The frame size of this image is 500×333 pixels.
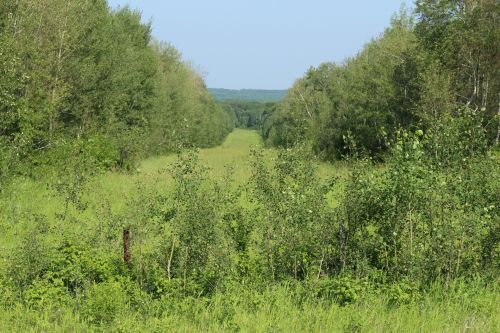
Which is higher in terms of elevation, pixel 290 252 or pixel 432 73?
pixel 432 73

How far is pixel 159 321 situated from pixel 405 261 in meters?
3.85

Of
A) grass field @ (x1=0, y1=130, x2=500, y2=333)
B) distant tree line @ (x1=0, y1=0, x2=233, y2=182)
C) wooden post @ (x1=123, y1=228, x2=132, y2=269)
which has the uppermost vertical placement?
distant tree line @ (x1=0, y1=0, x2=233, y2=182)

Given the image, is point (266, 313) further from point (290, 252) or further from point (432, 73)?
point (432, 73)

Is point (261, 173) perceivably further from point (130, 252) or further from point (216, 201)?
point (130, 252)

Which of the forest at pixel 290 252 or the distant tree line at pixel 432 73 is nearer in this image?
the forest at pixel 290 252

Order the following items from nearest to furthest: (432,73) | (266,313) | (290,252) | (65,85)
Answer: (266,313), (290,252), (65,85), (432,73)

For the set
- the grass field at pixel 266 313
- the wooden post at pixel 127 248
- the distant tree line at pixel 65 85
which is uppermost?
the distant tree line at pixel 65 85

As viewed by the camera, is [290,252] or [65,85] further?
[65,85]

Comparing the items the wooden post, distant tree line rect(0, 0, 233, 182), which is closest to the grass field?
the wooden post

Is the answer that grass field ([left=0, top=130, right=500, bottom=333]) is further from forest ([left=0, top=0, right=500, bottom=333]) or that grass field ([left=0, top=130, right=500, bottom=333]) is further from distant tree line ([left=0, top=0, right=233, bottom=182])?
distant tree line ([left=0, top=0, right=233, bottom=182])

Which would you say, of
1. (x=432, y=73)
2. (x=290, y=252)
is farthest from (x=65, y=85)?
(x=432, y=73)

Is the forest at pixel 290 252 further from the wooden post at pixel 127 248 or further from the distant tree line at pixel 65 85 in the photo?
the distant tree line at pixel 65 85

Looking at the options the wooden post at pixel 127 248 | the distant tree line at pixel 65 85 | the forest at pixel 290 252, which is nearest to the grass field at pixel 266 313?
the forest at pixel 290 252

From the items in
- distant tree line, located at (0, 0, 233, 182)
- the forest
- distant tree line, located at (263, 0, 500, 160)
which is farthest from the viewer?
distant tree line, located at (263, 0, 500, 160)
